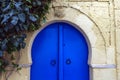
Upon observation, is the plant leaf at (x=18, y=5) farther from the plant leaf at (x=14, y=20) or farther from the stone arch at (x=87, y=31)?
the stone arch at (x=87, y=31)

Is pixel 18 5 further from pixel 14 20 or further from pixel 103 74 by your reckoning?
pixel 103 74

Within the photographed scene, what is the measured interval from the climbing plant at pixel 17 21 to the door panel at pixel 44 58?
0.41 metres

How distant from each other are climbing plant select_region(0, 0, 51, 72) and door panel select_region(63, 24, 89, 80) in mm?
754

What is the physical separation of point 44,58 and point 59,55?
31cm

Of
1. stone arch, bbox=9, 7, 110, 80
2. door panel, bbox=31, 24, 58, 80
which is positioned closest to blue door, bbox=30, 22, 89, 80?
door panel, bbox=31, 24, 58, 80

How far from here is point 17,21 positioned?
3.83m

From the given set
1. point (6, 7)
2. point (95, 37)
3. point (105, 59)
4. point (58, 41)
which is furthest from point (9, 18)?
point (105, 59)

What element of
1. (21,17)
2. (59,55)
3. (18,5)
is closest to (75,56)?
(59,55)

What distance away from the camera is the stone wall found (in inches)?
174

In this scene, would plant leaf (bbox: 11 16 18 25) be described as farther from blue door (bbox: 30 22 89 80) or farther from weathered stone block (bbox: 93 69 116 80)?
weathered stone block (bbox: 93 69 116 80)

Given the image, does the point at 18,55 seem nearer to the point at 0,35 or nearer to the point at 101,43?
the point at 0,35

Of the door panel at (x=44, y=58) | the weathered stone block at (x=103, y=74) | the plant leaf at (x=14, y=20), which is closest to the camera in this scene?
the plant leaf at (x=14, y=20)

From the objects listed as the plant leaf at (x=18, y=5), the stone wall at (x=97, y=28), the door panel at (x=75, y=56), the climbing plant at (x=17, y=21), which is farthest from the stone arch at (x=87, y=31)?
the plant leaf at (x=18, y=5)

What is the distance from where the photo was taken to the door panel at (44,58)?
4.61m
